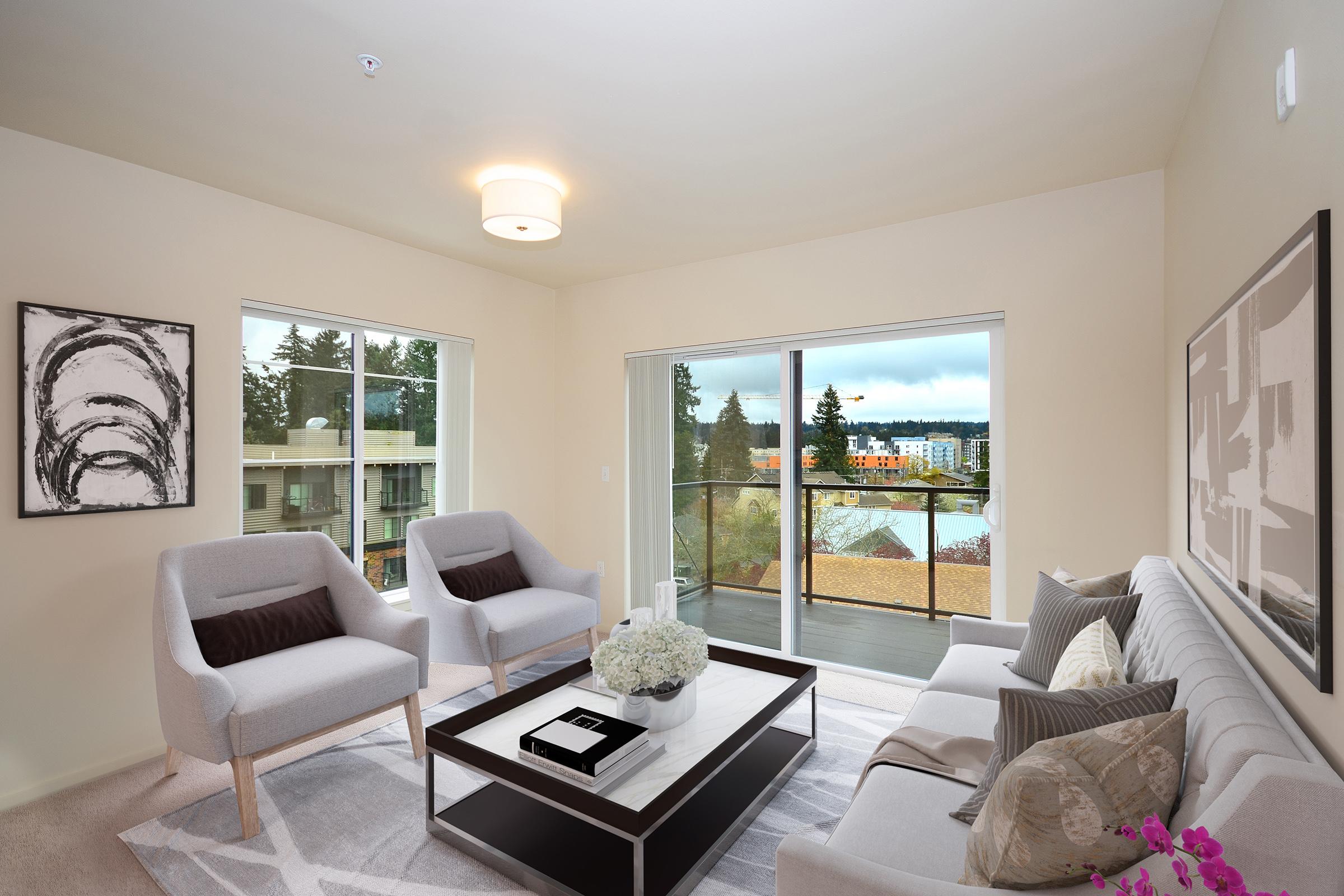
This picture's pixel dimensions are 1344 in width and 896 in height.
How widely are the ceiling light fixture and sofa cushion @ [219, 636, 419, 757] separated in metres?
1.94

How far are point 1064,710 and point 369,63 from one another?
8.59 ft

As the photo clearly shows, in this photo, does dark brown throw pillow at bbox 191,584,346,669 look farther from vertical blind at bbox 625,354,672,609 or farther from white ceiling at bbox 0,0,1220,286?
vertical blind at bbox 625,354,672,609

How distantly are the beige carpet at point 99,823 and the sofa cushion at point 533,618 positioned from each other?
0.65 meters

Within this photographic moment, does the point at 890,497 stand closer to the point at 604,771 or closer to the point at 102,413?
the point at 604,771

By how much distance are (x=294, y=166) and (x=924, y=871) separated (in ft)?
11.0

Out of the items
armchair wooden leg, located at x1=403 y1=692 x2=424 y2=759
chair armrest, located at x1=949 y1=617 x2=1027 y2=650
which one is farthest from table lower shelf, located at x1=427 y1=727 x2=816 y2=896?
chair armrest, located at x1=949 y1=617 x2=1027 y2=650

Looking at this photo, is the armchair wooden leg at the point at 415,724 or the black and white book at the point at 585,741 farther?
the armchair wooden leg at the point at 415,724

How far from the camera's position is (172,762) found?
266 centimetres

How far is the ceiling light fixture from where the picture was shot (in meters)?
2.83

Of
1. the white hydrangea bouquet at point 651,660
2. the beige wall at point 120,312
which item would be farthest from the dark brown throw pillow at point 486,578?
the white hydrangea bouquet at point 651,660

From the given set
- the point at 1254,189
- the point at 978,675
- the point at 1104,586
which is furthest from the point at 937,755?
the point at 1254,189

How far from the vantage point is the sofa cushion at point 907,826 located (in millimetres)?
1401

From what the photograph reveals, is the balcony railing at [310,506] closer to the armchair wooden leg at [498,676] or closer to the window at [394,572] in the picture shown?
the window at [394,572]

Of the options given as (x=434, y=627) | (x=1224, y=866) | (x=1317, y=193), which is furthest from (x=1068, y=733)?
(x=434, y=627)
